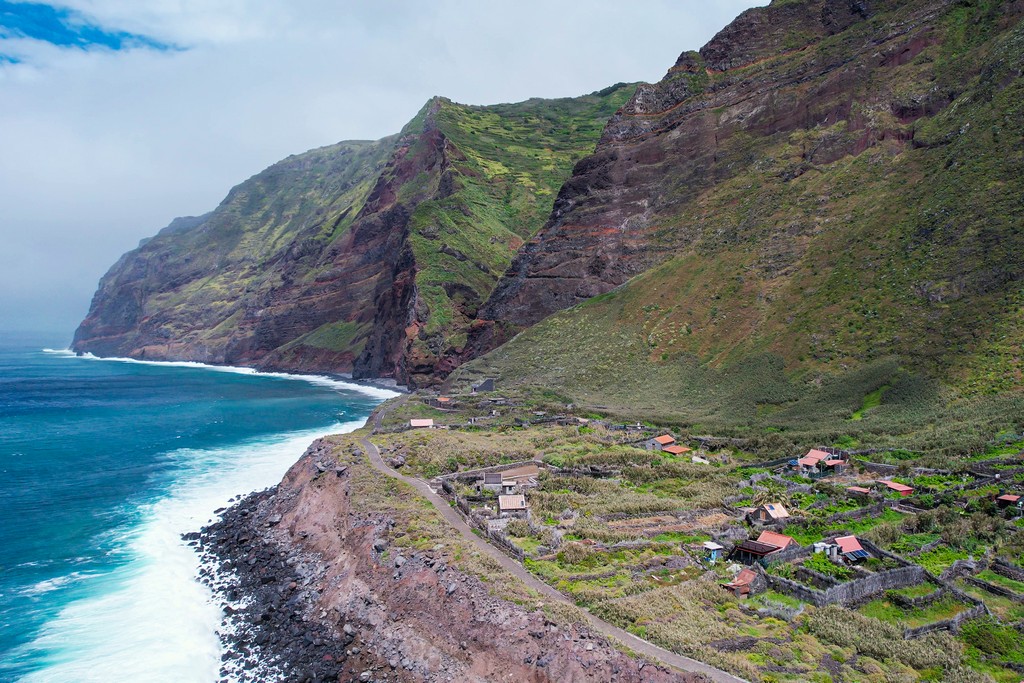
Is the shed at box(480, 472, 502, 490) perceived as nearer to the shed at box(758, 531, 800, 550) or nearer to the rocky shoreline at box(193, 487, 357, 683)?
the rocky shoreline at box(193, 487, 357, 683)

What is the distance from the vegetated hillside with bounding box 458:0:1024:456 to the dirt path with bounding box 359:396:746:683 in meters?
26.8

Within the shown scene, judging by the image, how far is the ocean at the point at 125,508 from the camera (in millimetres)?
28688

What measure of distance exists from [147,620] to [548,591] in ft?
69.0

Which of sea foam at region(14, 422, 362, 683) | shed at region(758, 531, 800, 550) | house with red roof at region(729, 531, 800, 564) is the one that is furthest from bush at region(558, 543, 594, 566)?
sea foam at region(14, 422, 362, 683)

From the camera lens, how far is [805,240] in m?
69.4

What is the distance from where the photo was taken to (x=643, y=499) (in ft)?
113

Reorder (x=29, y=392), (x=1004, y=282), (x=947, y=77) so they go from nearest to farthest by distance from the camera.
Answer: (x=1004, y=282) < (x=947, y=77) < (x=29, y=392)

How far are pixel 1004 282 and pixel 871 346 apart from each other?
10070mm

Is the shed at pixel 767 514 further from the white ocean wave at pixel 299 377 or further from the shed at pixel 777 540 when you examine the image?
the white ocean wave at pixel 299 377

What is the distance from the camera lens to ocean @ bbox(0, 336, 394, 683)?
28.7m

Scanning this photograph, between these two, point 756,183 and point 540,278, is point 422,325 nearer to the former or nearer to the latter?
point 540,278

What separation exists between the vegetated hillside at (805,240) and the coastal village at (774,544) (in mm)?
10137

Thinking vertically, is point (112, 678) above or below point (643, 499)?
below

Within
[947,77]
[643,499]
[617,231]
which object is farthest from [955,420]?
[617,231]
